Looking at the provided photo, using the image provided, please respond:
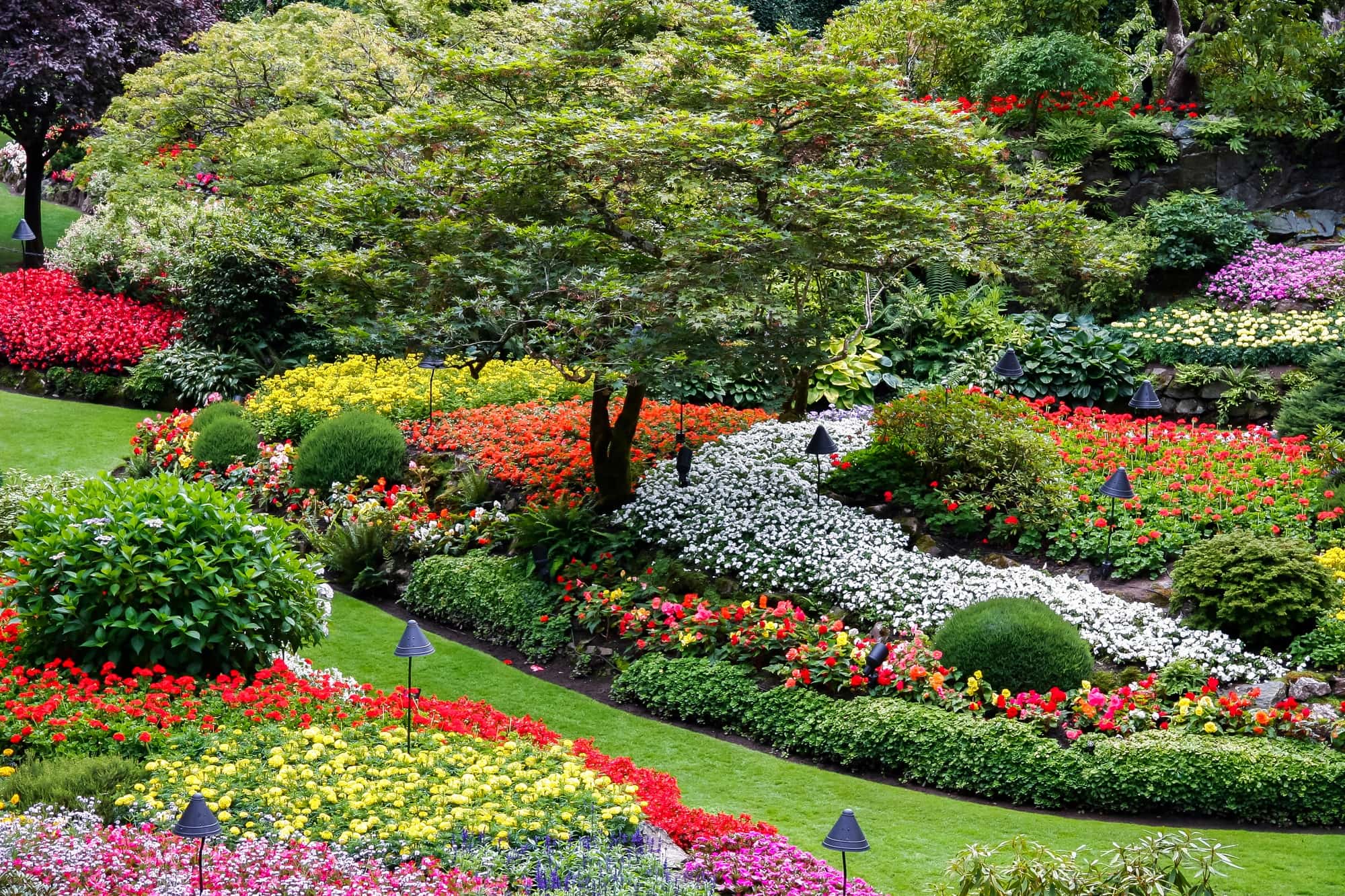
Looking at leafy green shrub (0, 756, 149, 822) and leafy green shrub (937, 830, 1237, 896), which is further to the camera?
leafy green shrub (0, 756, 149, 822)

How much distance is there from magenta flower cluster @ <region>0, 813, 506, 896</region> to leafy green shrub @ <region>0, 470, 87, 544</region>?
570 cm

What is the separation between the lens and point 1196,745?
733 centimetres

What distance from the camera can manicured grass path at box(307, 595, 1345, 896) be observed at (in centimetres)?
650

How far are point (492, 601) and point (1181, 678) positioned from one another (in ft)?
18.5

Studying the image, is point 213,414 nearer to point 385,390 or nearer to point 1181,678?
point 385,390

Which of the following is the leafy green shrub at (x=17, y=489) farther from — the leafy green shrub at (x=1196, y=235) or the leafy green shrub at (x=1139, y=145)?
the leafy green shrub at (x=1139, y=145)

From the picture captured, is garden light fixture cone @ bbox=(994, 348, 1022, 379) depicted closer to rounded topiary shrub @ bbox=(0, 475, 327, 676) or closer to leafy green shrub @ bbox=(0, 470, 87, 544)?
rounded topiary shrub @ bbox=(0, 475, 327, 676)

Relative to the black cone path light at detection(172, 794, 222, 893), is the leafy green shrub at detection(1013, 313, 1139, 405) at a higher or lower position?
higher

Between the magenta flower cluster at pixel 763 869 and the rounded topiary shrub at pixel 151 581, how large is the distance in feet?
10.7

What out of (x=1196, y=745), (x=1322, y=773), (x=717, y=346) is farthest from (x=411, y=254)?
(x=1322, y=773)

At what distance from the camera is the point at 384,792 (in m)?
6.01

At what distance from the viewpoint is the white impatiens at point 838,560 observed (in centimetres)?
861

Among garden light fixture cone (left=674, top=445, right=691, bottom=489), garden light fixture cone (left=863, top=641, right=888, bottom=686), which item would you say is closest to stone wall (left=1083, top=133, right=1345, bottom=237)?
garden light fixture cone (left=674, top=445, right=691, bottom=489)

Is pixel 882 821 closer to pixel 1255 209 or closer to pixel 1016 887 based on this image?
pixel 1016 887
